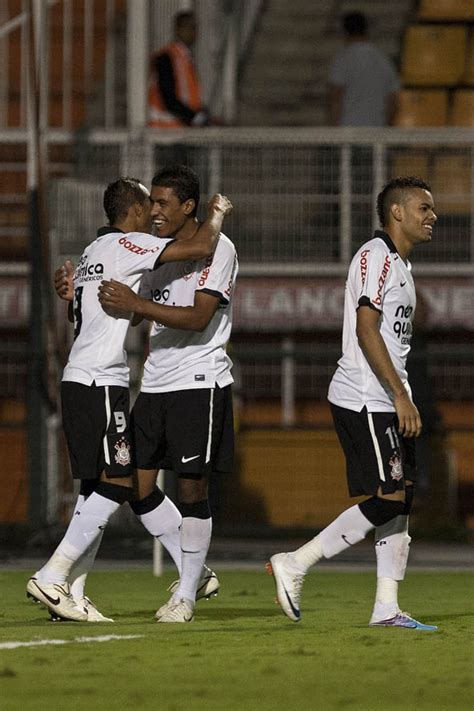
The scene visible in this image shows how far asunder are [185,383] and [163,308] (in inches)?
15.1

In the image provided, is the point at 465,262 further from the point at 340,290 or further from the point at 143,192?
the point at 143,192

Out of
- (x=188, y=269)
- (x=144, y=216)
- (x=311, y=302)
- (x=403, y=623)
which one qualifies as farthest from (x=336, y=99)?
(x=403, y=623)

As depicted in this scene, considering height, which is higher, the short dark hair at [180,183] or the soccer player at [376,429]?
the short dark hair at [180,183]

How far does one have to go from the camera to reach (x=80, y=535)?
28.1 feet

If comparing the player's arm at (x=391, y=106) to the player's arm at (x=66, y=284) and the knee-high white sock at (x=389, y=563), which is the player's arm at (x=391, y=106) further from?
the knee-high white sock at (x=389, y=563)

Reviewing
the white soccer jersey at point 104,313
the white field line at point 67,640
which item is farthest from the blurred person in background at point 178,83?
the white field line at point 67,640

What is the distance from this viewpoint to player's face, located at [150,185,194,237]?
8.90m

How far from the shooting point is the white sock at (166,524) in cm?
902

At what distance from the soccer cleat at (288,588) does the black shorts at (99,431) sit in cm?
86

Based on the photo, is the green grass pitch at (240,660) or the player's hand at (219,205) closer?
the green grass pitch at (240,660)

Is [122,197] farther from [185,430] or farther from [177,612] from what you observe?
[177,612]

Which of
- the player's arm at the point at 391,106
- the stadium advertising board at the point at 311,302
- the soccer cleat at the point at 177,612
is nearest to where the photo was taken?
the soccer cleat at the point at 177,612

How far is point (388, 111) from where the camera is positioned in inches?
658

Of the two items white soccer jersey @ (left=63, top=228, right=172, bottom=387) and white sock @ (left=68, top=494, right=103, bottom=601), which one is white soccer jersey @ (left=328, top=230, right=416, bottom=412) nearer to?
white soccer jersey @ (left=63, top=228, right=172, bottom=387)
